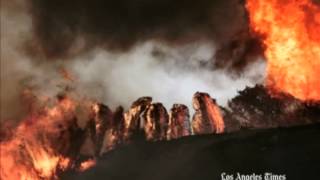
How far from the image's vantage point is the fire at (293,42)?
76.3 meters

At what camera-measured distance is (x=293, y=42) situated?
7731 cm

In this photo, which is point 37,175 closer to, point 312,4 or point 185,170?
point 185,170

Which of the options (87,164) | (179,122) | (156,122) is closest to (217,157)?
(179,122)

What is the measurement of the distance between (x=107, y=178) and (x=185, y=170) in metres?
14.2

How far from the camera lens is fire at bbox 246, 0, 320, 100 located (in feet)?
250

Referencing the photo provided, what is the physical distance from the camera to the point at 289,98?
267 feet

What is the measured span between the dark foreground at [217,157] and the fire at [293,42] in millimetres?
7062

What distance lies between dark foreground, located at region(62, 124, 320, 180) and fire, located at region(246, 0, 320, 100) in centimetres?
706

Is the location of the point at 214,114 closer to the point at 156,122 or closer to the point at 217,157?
the point at 156,122

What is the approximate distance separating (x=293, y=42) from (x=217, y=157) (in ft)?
62.5

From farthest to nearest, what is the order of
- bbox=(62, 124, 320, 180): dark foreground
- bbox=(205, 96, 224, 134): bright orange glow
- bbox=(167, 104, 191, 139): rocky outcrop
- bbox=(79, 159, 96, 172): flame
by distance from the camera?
bbox=(167, 104, 191, 139): rocky outcrop
bbox=(205, 96, 224, 134): bright orange glow
bbox=(79, 159, 96, 172): flame
bbox=(62, 124, 320, 180): dark foreground

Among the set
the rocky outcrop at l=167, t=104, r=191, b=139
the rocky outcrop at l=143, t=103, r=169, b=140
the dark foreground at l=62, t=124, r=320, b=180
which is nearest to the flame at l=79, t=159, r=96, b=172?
the dark foreground at l=62, t=124, r=320, b=180

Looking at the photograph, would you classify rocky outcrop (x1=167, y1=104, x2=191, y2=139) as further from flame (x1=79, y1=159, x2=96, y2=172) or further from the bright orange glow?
flame (x1=79, y1=159, x2=96, y2=172)

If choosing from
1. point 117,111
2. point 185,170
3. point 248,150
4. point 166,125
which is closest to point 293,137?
point 248,150
